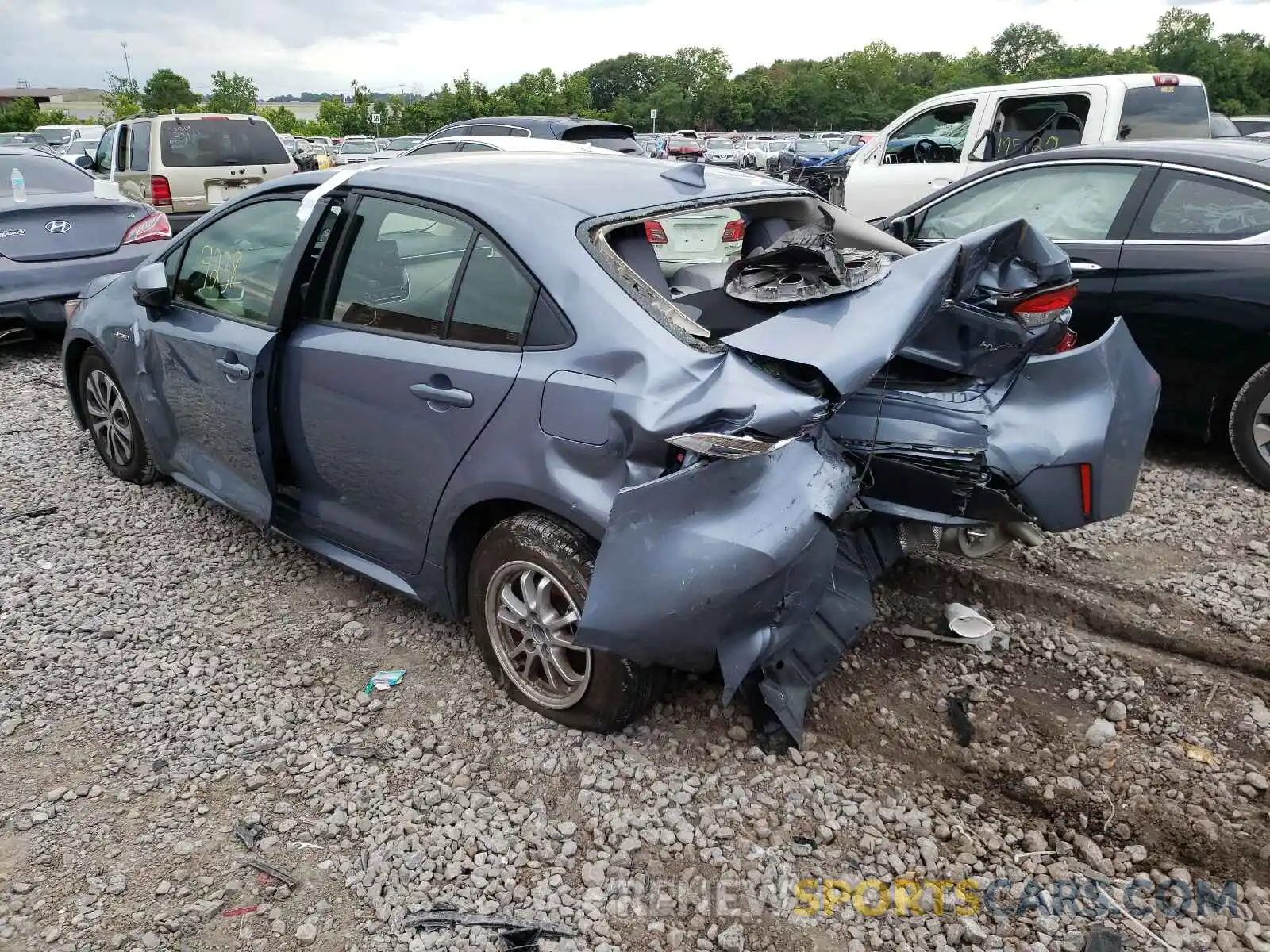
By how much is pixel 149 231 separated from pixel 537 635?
683 cm

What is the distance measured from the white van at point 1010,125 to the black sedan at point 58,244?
6.85 metres

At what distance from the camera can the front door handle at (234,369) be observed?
11.7 feet

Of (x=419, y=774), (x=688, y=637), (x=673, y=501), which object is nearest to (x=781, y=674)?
(x=688, y=637)

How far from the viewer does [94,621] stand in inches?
149

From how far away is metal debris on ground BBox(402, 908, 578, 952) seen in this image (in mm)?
2303

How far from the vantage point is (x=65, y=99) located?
95.4 m

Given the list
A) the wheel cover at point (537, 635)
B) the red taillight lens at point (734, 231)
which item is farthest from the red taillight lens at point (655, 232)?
the wheel cover at point (537, 635)

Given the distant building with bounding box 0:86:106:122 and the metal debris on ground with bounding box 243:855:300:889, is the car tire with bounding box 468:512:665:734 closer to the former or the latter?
the metal debris on ground with bounding box 243:855:300:889

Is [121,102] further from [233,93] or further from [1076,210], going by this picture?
[1076,210]

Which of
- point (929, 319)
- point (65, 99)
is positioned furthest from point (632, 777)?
point (65, 99)

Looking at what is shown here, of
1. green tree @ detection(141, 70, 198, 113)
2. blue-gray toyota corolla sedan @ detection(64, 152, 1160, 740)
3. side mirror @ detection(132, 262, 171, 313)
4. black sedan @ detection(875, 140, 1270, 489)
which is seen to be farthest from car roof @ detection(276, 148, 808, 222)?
green tree @ detection(141, 70, 198, 113)

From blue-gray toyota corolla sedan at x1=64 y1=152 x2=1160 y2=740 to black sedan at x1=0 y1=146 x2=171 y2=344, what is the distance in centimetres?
452

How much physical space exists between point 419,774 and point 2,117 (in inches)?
2017

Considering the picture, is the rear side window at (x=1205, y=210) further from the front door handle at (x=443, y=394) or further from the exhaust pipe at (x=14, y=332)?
the exhaust pipe at (x=14, y=332)
